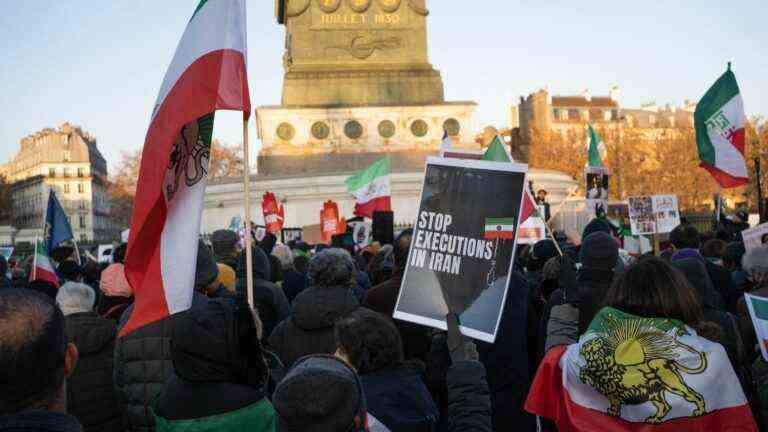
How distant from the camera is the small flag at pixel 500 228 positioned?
3.59m

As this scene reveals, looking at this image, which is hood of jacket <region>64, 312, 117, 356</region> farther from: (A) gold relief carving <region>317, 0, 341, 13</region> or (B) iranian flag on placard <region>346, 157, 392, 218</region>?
(A) gold relief carving <region>317, 0, 341, 13</region>

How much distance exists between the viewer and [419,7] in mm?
32875

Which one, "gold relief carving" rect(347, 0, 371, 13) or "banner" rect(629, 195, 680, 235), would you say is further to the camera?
"gold relief carving" rect(347, 0, 371, 13)

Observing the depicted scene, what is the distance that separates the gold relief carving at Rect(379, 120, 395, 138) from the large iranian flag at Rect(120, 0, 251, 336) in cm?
2824

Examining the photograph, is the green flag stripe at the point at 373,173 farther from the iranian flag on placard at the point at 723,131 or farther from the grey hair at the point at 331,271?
the grey hair at the point at 331,271

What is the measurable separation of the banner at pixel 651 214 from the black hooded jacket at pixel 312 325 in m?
6.97

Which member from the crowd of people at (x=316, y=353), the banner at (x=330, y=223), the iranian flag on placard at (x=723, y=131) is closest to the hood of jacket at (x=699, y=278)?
the crowd of people at (x=316, y=353)

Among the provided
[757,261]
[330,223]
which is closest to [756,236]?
[757,261]

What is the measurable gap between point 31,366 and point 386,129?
3066 cm

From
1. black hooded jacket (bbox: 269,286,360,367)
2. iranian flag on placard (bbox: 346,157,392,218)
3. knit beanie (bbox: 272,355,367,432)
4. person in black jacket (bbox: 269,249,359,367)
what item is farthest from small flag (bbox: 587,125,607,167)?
knit beanie (bbox: 272,355,367,432)

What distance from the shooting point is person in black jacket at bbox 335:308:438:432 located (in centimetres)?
297

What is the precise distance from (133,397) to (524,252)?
4.61 m

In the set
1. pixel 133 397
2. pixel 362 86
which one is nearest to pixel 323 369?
pixel 133 397

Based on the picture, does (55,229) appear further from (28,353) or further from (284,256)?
(28,353)
